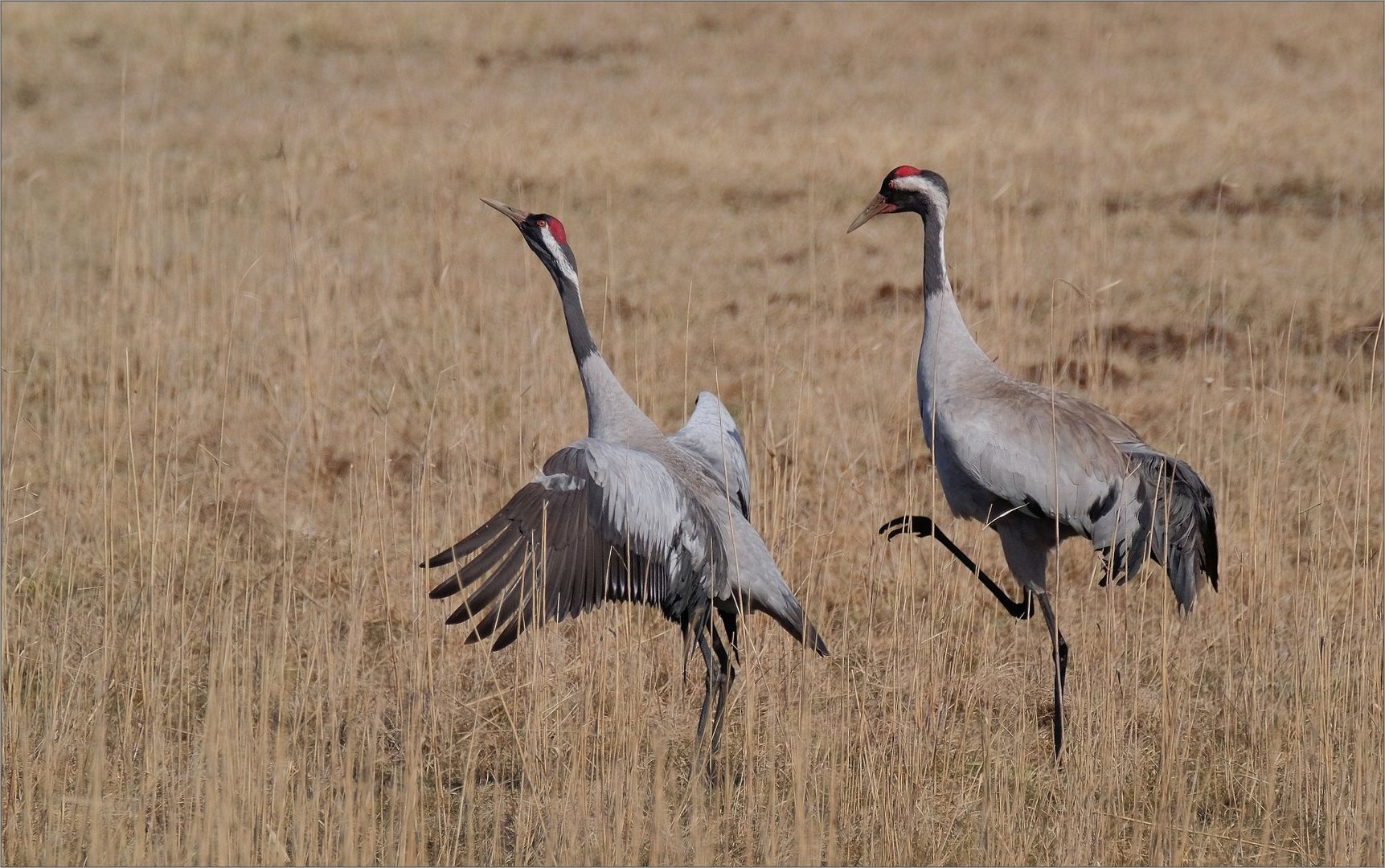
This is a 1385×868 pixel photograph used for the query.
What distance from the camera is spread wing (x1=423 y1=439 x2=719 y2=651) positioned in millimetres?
3229

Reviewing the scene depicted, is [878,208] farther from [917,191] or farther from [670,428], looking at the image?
[670,428]

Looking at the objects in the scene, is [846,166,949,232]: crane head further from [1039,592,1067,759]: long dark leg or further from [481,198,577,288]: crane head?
[1039,592,1067,759]: long dark leg

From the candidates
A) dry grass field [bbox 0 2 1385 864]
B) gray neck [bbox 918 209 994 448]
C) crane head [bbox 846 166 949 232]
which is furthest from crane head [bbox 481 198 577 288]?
gray neck [bbox 918 209 994 448]

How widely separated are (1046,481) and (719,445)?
38.4 inches

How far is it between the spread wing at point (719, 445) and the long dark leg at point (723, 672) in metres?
0.34

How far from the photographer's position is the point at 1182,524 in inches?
165

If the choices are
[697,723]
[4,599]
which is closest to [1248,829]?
[697,723]

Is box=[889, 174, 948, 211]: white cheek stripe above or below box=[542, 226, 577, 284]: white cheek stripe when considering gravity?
above

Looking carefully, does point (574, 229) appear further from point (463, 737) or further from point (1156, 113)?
point (463, 737)

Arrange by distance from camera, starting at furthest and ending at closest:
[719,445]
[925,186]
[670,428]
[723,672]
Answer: [670,428], [925,186], [719,445], [723,672]

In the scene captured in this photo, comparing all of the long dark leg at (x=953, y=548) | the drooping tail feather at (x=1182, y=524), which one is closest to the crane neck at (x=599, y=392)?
the long dark leg at (x=953, y=548)

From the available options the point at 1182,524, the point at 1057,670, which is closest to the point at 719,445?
the point at 1057,670

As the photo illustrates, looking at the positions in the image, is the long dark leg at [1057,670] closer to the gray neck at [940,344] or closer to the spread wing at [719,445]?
the gray neck at [940,344]

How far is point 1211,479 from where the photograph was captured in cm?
538
